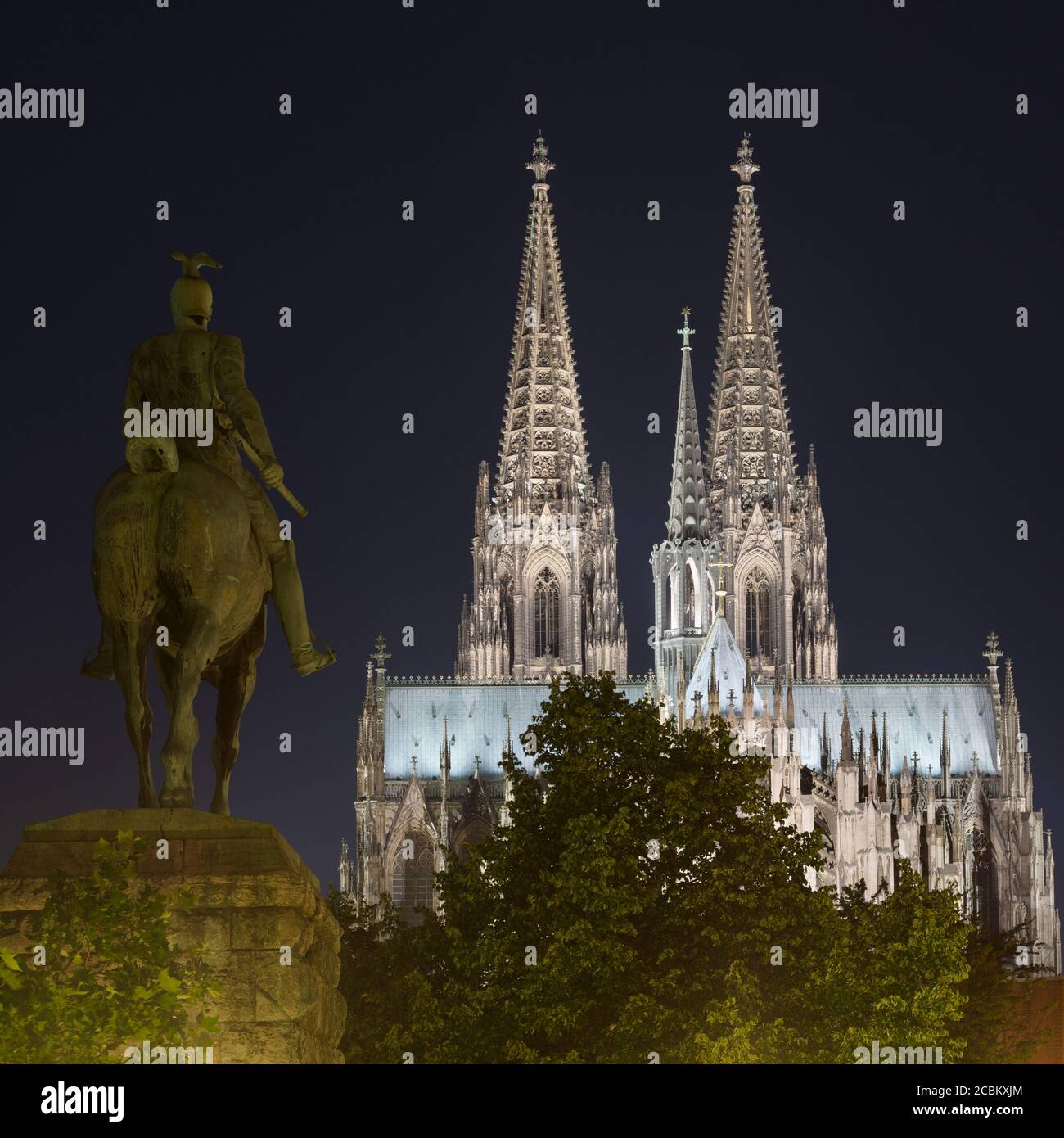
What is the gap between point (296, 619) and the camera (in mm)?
20391

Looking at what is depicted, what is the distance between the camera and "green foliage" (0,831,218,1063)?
1761 cm

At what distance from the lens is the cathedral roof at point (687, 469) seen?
124875mm

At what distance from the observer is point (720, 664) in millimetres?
109750

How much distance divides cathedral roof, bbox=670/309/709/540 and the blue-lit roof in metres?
9.11

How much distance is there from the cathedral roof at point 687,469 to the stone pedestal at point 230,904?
106 m

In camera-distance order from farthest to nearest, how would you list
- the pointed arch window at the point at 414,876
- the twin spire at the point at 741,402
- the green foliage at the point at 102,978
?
the twin spire at the point at 741,402 → the pointed arch window at the point at 414,876 → the green foliage at the point at 102,978

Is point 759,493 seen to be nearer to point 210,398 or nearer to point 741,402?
point 741,402

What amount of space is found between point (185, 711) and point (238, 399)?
252cm

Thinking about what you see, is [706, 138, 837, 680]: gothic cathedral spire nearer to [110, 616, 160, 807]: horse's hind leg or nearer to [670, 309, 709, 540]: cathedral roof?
[670, 309, 709, 540]: cathedral roof

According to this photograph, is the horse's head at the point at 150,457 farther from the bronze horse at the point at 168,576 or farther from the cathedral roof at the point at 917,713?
the cathedral roof at the point at 917,713

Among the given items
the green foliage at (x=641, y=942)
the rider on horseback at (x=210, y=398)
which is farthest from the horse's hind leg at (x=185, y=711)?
the green foliage at (x=641, y=942)

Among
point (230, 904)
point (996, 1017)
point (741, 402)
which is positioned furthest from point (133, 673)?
point (741, 402)

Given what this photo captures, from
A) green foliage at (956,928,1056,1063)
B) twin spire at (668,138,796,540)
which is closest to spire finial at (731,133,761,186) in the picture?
twin spire at (668,138,796,540)
